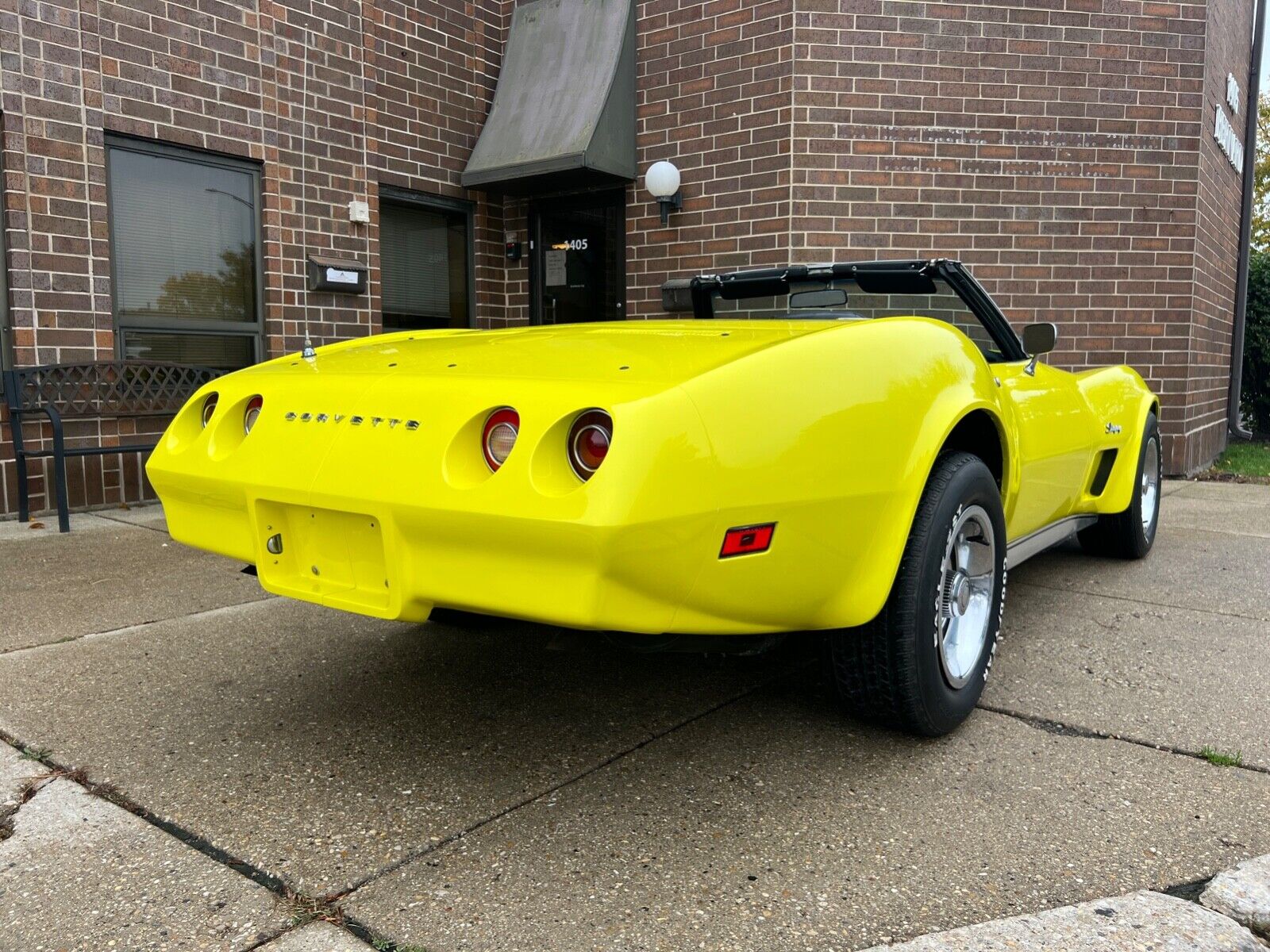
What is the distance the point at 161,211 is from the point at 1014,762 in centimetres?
639

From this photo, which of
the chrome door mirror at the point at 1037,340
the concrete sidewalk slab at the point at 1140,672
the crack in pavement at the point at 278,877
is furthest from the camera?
the chrome door mirror at the point at 1037,340

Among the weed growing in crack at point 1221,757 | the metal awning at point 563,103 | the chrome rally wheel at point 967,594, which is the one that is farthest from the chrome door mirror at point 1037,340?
the metal awning at point 563,103

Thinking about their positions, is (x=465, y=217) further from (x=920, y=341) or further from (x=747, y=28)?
(x=920, y=341)

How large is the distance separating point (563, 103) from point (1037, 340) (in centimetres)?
606

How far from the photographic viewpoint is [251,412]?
2.60 meters

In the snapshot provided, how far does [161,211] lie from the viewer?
21.9ft

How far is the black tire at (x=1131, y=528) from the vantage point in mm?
4570

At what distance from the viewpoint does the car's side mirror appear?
11.4ft

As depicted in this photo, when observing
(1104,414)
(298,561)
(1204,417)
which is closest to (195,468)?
(298,561)

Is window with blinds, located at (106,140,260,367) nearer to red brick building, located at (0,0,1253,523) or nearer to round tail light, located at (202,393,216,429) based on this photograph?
red brick building, located at (0,0,1253,523)

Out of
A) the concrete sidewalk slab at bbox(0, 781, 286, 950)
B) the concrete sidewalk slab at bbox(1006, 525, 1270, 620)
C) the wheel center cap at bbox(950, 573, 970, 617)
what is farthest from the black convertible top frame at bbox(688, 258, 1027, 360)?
the concrete sidewalk slab at bbox(0, 781, 286, 950)

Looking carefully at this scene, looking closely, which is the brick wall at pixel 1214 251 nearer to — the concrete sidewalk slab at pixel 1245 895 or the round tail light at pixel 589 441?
the concrete sidewalk slab at pixel 1245 895

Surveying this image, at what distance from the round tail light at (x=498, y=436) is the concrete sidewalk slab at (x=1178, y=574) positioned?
258 centimetres

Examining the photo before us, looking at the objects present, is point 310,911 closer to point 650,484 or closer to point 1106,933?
point 650,484
